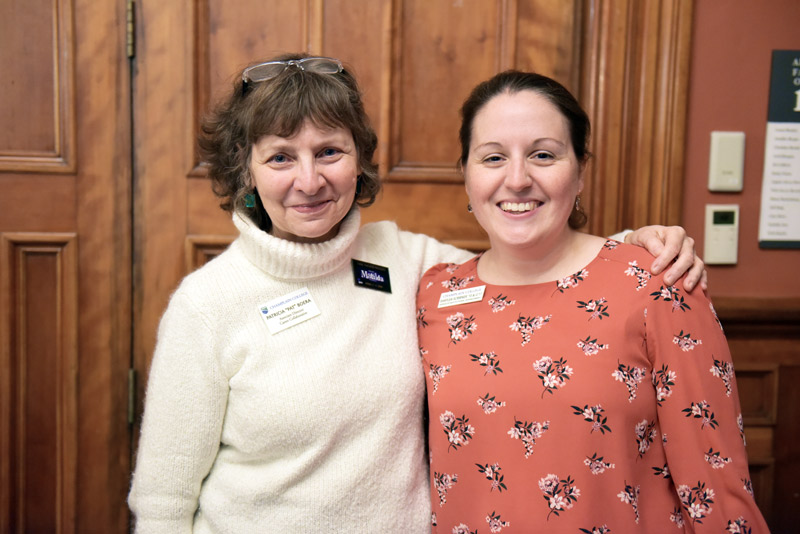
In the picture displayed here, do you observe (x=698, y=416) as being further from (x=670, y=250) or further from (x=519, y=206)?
(x=519, y=206)

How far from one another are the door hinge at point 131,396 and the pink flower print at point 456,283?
1004 mm

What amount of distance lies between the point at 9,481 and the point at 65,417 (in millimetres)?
242

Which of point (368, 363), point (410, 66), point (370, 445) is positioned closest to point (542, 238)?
point (368, 363)

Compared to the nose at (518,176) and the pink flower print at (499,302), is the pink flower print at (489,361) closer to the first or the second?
the pink flower print at (499,302)

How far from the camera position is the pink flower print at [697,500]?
3.38ft

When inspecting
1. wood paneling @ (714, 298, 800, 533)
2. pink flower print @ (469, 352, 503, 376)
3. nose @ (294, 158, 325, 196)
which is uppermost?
nose @ (294, 158, 325, 196)

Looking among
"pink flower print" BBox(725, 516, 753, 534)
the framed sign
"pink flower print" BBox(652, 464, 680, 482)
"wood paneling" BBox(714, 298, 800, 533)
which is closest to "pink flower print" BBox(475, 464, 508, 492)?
"pink flower print" BBox(652, 464, 680, 482)

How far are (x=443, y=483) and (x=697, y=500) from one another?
1.53ft

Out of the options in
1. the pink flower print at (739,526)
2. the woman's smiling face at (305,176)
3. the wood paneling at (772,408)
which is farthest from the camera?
the wood paneling at (772,408)

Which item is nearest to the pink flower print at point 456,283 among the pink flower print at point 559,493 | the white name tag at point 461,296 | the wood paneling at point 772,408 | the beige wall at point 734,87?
the white name tag at point 461,296

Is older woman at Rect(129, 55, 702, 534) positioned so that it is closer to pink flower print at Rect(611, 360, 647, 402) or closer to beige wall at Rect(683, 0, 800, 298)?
pink flower print at Rect(611, 360, 647, 402)

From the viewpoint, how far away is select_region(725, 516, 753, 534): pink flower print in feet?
3.29

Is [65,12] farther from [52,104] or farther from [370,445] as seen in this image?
[370,445]

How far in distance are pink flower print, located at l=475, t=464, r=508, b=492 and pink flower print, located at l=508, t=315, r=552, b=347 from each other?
240mm
